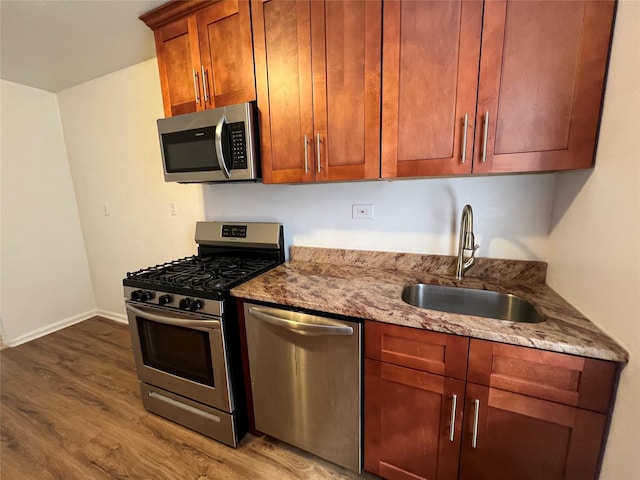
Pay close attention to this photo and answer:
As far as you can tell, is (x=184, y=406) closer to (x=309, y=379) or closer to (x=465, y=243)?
(x=309, y=379)

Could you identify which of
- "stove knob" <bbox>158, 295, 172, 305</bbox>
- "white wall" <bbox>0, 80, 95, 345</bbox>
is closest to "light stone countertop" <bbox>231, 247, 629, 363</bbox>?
"stove knob" <bbox>158, 295, 172, 305</bbox>

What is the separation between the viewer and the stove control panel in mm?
1355

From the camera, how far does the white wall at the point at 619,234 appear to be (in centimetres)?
76

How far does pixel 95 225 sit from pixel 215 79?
2.42 m

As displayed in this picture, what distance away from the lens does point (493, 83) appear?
1.04m

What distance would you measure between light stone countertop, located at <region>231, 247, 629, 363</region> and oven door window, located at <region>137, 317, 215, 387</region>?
393mm

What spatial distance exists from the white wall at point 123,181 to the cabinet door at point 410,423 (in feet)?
6.20

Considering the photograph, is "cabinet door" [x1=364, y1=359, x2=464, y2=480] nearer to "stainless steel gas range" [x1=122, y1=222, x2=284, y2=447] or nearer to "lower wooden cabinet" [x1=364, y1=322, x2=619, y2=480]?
"lower wooden cabinet" [x1=364, y1=322, x2=619, y2=480]

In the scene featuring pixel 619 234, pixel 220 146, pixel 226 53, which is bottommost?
pixel 619 234

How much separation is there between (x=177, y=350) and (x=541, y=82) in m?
2.10

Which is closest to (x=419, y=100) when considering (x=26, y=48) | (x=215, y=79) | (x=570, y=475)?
(x=215, y=79)

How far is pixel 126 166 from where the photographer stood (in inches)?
99.2

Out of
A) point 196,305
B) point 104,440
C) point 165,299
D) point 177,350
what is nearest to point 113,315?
point 104,440

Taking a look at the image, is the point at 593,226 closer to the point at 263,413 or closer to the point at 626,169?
the point at 626,169
